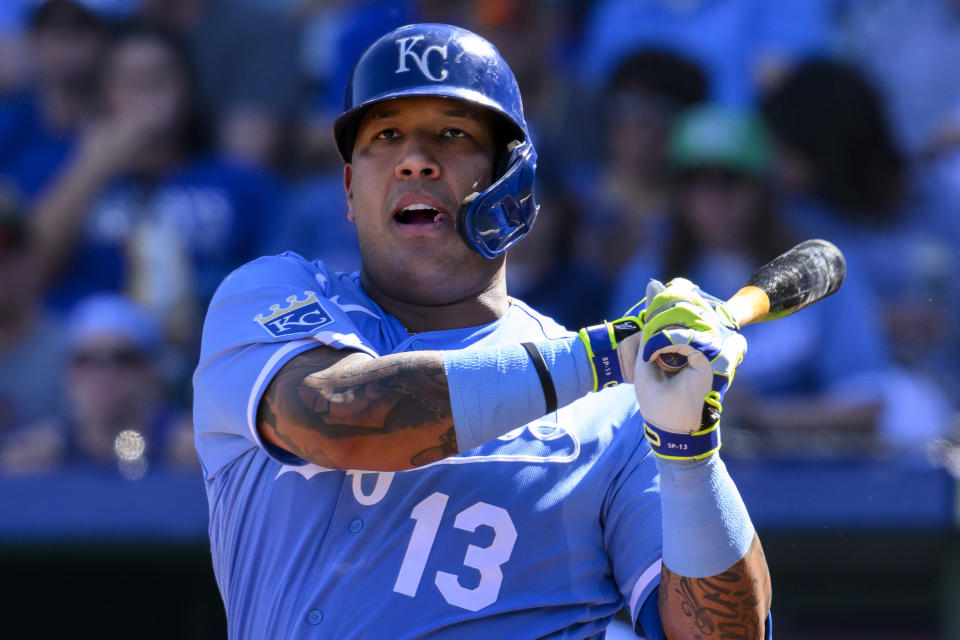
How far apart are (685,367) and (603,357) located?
0.15 m

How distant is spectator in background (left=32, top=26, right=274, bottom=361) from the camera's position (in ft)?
19.4

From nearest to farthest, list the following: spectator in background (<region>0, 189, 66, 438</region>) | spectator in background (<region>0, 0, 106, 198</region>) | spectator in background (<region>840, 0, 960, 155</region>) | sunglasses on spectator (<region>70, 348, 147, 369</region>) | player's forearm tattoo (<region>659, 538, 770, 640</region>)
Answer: player's forearm tattoo (<region>659, 538, 770, 640</region>) → sunglasses on spectator (<region>70, 348, 147, 369</region>) → spectator in background (<region>0, 189, 66, 438</region>) → spectator in background (<region>840, 0, 960, 155</region>) → spectator in background (<region>0, 0, 106, 198</region>)

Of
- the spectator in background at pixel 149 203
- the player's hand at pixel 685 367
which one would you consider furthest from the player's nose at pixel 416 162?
the spectator in background at pixel 149 203

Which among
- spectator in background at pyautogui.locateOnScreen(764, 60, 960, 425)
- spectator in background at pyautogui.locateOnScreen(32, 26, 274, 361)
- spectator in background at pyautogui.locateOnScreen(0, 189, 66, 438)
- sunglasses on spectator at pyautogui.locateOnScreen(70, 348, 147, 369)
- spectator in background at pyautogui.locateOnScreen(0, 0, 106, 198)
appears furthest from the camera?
spectator in background at pyautogui.locateOnScreen(0, 0, 106, 198)

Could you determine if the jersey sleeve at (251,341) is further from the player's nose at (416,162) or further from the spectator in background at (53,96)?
the spectator in background at (53,96)

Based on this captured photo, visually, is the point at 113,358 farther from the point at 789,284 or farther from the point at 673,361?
the point at 673,361

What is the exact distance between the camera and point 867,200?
591cm

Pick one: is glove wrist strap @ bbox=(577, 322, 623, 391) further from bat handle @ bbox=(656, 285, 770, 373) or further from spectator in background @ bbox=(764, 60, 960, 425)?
spectator in background @ bbox=(764, 60, 960, 425)

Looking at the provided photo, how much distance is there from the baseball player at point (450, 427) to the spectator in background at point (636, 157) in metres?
3.23

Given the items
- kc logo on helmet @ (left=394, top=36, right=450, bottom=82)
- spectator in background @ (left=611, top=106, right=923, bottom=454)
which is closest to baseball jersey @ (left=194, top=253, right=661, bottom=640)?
kc logo on helmet @ (left=394, top=36, right=450, bottom=82)

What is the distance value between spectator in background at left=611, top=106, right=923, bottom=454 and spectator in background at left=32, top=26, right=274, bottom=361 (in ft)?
6.43

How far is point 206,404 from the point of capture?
2.48m

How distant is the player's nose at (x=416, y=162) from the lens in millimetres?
2623

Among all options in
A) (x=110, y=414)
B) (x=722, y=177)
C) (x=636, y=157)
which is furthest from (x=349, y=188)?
(x=636, y=157)
